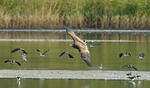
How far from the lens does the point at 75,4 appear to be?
152 feet

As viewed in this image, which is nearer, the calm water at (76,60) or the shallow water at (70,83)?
the shallow water at (70,83)

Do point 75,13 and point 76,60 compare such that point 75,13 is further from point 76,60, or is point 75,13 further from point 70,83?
point 70,83

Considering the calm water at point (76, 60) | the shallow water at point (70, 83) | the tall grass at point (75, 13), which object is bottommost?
the shallow water at point (70, 83)

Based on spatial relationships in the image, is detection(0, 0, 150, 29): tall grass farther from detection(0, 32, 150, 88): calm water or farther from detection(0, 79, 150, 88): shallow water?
detection(0, 79, 150, 88): shallow water

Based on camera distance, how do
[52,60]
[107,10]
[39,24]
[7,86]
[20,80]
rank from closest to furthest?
[7,86]
[20,80]
[52,60]
[39,24]
[107,10]

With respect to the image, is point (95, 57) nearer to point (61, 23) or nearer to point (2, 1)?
point (61, 23)

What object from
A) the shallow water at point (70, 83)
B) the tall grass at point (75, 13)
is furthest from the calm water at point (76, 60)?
the tall grass at point (75, 13)

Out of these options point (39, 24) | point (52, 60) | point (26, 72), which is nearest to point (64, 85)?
point (26, 72)

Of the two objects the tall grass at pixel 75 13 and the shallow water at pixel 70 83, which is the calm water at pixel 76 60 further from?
the tall grass at pixel 75 13

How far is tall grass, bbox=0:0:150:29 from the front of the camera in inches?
1689

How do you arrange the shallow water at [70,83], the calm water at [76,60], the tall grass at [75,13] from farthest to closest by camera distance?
the tall grass at [75,13]
the calm water at [76,60]
the shallow water at [70,83]

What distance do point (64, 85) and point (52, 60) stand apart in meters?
7.26

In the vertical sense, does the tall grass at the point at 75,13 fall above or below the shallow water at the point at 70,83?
above

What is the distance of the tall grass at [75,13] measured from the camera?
4291cm
